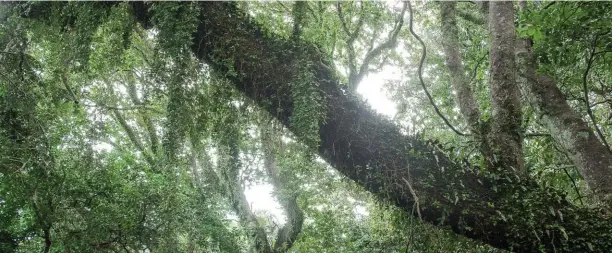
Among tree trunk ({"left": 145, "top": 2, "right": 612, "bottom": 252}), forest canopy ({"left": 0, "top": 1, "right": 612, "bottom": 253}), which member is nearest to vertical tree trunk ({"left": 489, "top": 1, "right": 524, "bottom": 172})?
forest canopy ({"left": 0, "top": 1, "right": 612, "bottom": 253})

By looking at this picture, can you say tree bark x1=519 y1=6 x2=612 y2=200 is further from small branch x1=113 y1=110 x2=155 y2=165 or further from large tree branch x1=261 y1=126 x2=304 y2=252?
small branch x1=113 y1=110 x2=155 y2=165

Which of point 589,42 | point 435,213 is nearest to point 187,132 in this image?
point 435,213

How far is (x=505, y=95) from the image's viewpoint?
493 centimetres

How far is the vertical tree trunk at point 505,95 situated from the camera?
4766 millimetres

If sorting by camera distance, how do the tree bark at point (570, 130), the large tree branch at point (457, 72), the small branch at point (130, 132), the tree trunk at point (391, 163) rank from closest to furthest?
the tree trunk at point (391, 163) → the tree bark at point (570, 130) → the large tree branch at point (457, 72) → the small branch at point (130, 132)

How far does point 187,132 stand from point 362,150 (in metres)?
2.18

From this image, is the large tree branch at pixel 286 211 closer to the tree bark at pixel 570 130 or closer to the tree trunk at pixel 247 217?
the tree trunk at pixel 247 217

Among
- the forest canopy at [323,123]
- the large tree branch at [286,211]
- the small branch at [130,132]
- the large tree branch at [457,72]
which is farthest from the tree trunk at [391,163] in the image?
the small branch at [130,132]

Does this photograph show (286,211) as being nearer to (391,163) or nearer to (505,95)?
(391,163)

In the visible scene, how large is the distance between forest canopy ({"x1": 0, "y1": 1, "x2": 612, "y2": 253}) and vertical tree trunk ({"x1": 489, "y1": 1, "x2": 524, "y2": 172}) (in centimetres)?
2

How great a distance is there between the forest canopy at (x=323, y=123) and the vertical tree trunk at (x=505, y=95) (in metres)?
0.02

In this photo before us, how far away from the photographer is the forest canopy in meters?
4.38

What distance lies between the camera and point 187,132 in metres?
5.55

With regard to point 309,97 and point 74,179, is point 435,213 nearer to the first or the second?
point 309,97
